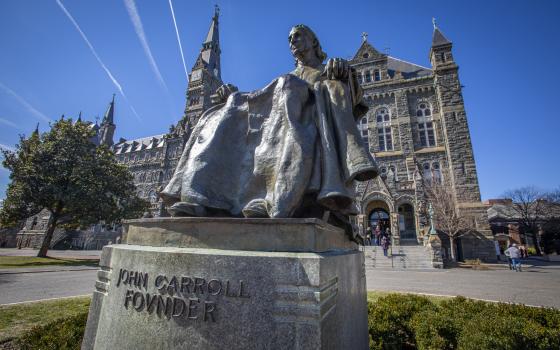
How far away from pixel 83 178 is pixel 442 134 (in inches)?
1299

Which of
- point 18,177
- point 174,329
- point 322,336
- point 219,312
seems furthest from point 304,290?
point 18,177

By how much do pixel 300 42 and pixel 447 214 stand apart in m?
26.4

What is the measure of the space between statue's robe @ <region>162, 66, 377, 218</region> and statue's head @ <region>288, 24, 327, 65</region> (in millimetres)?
632

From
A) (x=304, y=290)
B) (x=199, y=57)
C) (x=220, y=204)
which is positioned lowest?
(x=304, y=290)

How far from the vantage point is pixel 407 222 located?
26625 millimetres

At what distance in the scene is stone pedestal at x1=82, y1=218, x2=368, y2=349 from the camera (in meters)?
1.49

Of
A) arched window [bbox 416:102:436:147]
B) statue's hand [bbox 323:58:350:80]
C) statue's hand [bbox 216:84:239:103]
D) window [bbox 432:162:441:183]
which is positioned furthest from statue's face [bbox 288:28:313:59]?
arched window [bbox 416:102:436:147]

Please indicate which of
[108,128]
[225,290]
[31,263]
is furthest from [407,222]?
[108,128]

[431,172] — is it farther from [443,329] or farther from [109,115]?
[109,115]

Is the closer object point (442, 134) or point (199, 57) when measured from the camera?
point (442, 134)

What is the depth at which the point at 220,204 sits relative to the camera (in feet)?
7.84

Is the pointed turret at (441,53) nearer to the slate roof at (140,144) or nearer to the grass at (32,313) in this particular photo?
the grass at (32,313)

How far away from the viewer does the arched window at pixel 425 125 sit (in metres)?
30.0

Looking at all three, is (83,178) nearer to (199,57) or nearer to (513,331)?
(513,331)
